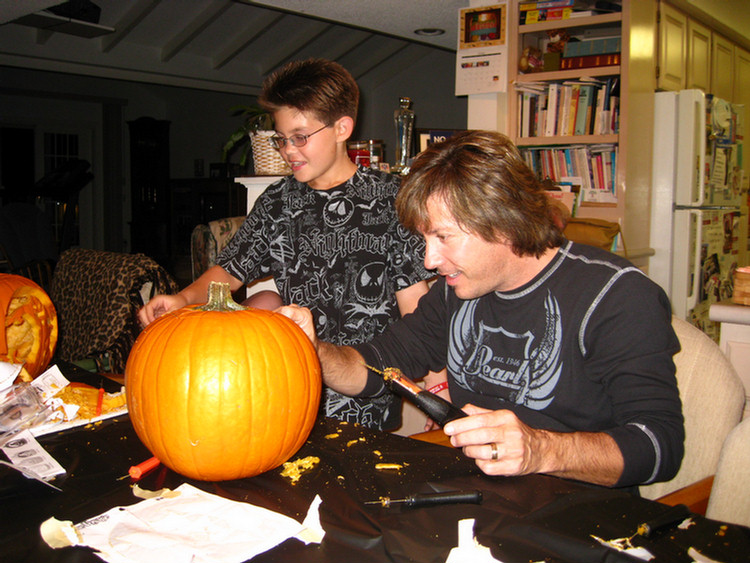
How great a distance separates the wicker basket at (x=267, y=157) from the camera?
98.3 inches

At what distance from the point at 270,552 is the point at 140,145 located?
9.83 metres

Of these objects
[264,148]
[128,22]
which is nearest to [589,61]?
[264,148]

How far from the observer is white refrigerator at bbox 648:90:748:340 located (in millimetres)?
3838

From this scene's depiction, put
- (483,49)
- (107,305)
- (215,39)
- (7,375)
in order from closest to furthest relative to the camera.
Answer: (7,375)
(107,305)
(483,49)
(215,39)

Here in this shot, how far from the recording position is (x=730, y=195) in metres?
4.66

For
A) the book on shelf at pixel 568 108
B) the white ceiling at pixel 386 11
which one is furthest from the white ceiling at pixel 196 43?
the book on shelf at pixel 568 108

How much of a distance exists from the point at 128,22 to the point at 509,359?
6248 mm

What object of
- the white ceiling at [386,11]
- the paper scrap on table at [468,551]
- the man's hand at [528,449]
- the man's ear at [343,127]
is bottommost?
the paper scrap on table at [468,551]

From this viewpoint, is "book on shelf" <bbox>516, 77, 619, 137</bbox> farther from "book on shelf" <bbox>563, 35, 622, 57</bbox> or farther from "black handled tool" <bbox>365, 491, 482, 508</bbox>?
"black handled tool" <bbox>365, 491, 482, 508</bbox>

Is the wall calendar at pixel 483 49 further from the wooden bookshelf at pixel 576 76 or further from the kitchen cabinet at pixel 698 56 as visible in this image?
the kitchen cabinet at pixel 698 56

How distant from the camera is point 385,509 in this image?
0.76m

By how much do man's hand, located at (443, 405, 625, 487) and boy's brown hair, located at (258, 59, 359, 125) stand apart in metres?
0.97

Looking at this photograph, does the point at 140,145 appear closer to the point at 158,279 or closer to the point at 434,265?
the point at 158,279

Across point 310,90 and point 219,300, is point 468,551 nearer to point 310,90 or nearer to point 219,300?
point 219,300
